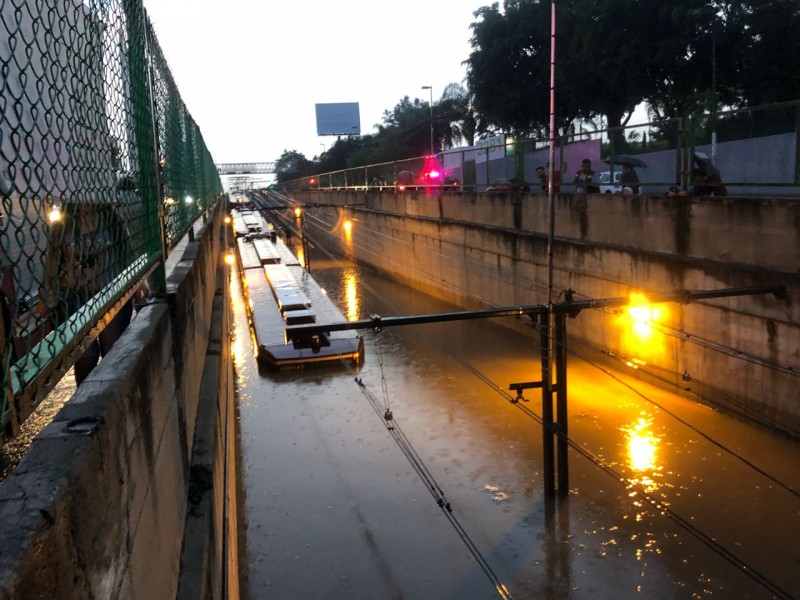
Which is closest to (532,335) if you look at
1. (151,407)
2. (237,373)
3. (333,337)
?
(333,337)

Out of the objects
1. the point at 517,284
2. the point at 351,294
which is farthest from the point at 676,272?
the point at 351,294

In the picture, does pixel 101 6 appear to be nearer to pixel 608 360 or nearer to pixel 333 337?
pixel 608 360

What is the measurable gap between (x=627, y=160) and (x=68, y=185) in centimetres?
1358

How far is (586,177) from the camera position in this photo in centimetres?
1534

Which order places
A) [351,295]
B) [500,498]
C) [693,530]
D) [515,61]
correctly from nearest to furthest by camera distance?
Result: [693,530]
[500,498]
[351,295]
[515,61]

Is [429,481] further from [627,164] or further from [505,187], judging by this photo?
[505,187]

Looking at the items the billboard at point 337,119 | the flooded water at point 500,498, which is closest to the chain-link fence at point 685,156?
the flooded water at point 500,498

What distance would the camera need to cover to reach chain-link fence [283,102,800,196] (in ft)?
Answer: 35.3

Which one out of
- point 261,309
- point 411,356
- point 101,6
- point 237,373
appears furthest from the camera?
point 261,309

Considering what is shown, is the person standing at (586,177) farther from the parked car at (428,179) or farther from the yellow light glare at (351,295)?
the yellow light glare at (351,295)

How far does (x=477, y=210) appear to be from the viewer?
67.1ft

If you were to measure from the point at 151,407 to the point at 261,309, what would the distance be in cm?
1673

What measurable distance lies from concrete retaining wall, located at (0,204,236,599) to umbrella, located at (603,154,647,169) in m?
11.9

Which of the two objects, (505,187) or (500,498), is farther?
(505,187)
